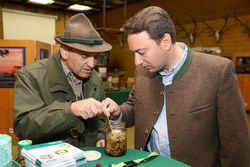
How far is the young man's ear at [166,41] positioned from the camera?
152cm

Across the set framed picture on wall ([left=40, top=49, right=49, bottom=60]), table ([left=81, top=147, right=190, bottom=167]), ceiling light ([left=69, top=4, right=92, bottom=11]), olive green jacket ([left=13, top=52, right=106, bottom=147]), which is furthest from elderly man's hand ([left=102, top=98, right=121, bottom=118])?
ceiling light ([left=69, top=4, right=92, bottom=11])

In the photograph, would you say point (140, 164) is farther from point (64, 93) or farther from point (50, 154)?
point (64, 93)

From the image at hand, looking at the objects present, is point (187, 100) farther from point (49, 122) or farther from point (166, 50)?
point (49, 122)

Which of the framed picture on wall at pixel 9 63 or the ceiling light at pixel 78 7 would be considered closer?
the framed picture on wall at pixel 9 63

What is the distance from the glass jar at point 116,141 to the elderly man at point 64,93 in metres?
0.17

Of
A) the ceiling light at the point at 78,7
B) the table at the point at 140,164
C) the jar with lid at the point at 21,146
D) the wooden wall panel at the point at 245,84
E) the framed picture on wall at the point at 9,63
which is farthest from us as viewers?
the ceiling light at the point at 78,7

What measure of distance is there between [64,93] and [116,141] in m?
0.67

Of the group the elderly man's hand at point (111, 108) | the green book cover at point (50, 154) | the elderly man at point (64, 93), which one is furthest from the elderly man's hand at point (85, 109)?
the green book cover at point (50, 154)

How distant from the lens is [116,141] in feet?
4.42

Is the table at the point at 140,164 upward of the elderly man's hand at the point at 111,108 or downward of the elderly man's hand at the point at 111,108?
downward

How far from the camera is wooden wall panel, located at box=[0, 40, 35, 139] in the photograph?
13.0 feet

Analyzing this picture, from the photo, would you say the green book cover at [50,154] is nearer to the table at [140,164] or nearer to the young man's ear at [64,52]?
the table at [140,164]

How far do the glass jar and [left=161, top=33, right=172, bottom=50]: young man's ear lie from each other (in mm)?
669

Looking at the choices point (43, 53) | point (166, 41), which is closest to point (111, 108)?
point (166, 41)
